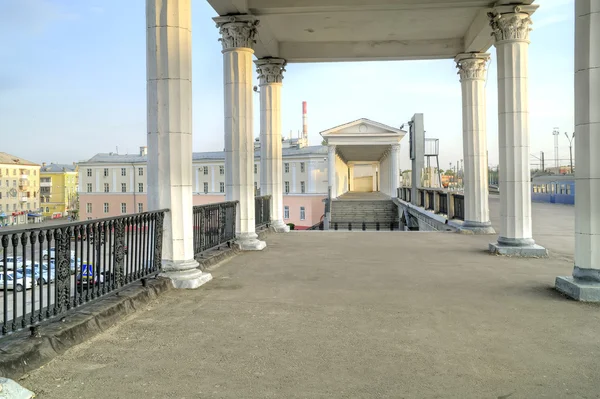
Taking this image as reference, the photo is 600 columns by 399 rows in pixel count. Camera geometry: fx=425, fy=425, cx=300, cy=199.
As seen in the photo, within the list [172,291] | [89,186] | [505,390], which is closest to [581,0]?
[505,390]

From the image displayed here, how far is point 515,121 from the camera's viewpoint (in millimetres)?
10117

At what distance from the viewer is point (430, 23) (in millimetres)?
13266

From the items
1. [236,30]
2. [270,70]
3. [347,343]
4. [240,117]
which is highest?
[270,70]

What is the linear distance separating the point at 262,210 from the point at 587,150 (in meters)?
10.2

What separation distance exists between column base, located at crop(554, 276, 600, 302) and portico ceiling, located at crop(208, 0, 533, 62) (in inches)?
290

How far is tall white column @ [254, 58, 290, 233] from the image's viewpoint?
49.0 feet

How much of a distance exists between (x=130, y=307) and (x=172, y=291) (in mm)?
1195

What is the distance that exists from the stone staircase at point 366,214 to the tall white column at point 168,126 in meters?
24.3

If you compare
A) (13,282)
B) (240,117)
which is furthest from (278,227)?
(13,282)

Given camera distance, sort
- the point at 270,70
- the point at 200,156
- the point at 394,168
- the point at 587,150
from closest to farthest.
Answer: the point at 587,150
the point at 270,70
the point at 394,168
the point at 200,156

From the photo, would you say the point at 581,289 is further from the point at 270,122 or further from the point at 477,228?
the point at 270,122

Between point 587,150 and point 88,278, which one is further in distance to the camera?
point 587,150

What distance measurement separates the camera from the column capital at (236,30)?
1110 cm

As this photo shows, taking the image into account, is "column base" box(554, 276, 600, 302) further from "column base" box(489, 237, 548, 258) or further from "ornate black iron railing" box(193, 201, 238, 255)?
"ornate black iron railing" box(193, 201, 238, 255)
